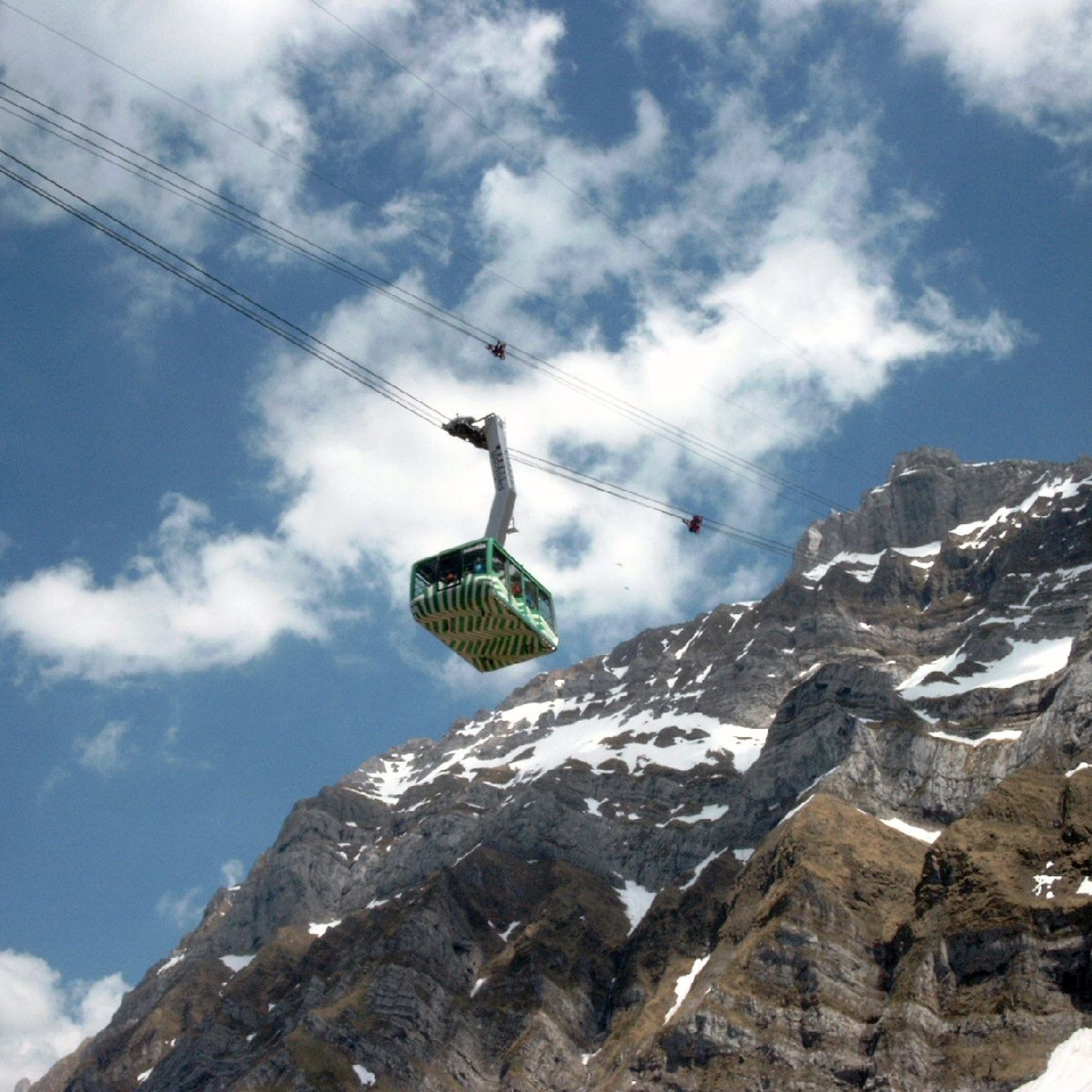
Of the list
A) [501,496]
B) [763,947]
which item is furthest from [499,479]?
[763,947]

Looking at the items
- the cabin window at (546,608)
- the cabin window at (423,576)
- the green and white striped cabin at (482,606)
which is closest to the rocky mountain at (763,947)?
the cabin window at (546,608)

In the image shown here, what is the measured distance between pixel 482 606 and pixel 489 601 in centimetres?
40

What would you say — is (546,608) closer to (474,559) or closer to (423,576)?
(474,559)

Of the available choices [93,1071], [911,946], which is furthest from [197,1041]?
[911,946]

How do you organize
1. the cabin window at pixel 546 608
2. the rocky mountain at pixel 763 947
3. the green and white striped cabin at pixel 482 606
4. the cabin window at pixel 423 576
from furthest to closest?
the rocky mountain at pixel 763 947 → the cabin window at pixel 546 608 → the cabin window at pixel 423 576 → the green and white striped cabin at pixel 482 606

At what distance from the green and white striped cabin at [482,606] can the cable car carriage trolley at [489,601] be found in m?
0.02

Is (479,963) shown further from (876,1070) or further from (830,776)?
(876,1070)

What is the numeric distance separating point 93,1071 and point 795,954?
11688cm

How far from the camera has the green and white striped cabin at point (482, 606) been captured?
48.6 m

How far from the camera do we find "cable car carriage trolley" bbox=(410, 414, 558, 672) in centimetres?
4862

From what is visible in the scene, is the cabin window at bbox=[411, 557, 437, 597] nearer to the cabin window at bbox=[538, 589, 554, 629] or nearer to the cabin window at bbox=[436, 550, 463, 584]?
the cabin window at bbox=[436, 550, 463, 584]

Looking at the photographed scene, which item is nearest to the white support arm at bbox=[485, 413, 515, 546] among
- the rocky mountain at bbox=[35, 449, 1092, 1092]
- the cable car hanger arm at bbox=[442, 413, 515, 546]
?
the cable car hanger arm at bbox=[442, 413, 515, 546]

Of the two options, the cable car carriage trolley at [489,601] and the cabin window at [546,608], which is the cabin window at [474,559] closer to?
the cable car carriage trolley at [489,601]

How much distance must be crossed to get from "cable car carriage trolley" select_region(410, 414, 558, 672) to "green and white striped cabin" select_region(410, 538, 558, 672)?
0.02m
